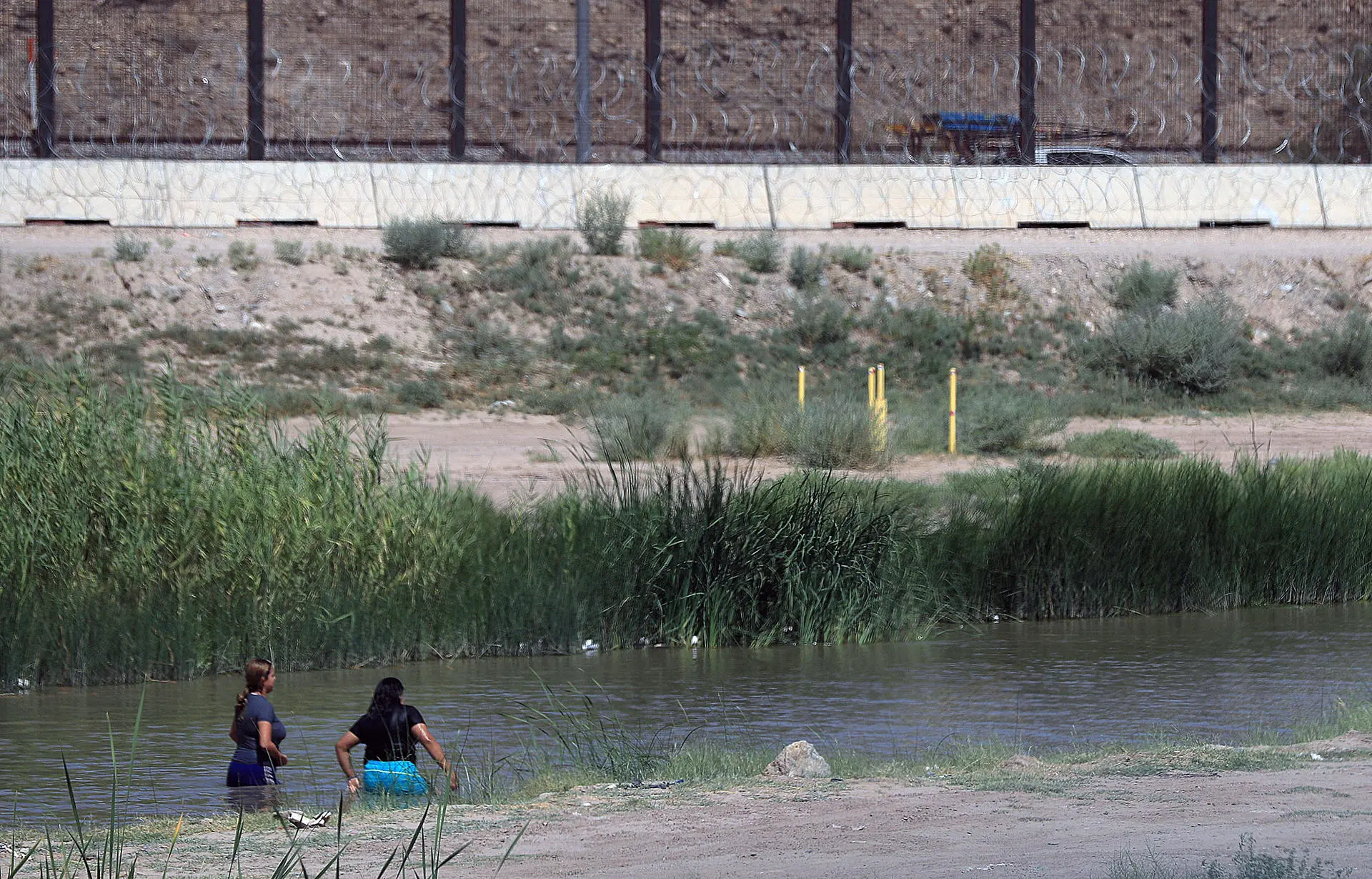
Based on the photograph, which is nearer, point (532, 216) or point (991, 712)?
point (991, 712)

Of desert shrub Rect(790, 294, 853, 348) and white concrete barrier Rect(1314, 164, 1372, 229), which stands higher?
white concrete barrier Rect(1314, 164, 1372, 229)

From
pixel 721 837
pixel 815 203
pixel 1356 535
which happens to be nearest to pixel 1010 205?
pixel 815 203

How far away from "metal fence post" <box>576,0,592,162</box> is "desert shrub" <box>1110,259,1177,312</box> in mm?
9553

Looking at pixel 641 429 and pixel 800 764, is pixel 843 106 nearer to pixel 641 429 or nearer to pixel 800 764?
pixel 641 429

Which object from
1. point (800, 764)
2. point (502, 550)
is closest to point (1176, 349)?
point (502, 550)

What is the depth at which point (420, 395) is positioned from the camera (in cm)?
2458

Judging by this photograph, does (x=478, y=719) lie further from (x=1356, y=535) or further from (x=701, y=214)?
(x=701, y=214)

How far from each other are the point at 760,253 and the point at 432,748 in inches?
883

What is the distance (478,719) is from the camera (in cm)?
998

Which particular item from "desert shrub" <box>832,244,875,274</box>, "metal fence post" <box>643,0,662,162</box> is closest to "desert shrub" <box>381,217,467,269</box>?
"metal fence post" <box>643,0,662,162</box>

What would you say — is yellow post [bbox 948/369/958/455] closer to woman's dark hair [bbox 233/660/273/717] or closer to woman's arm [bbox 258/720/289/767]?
woman's dark hair [bbox 233/660/273/717]

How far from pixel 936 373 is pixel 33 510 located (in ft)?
61.1

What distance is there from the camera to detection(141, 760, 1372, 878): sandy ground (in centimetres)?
566

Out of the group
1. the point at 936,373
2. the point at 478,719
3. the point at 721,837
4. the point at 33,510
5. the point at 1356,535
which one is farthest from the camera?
the point at 936,373
